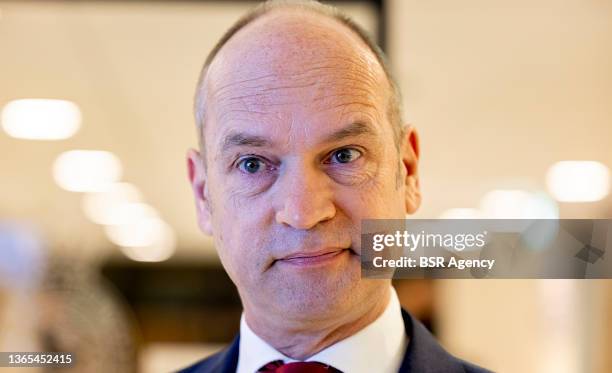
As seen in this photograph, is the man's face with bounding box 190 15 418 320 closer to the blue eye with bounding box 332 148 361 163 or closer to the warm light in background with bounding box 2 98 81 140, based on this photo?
the blue eye with bounding box 332 148 361 163

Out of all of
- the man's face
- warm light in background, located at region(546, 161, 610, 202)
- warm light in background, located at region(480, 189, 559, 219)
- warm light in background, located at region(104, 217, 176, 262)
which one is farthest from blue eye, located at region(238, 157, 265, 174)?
warm light in background, located at region(104, 217, 176, 262)

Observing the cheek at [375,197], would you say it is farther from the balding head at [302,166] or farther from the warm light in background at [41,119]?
the warm light in background at [41,119]

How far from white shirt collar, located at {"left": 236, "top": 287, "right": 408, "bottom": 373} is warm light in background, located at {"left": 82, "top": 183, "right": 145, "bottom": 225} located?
3.01 feet

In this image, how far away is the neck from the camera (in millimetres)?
720

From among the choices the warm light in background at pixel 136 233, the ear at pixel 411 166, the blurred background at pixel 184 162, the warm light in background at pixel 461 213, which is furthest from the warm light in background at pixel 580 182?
the warm light in background at pixel 136 233

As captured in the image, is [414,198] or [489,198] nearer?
[414,198]

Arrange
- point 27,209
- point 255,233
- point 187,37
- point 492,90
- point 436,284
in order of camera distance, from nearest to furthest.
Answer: point 255,233, point 436,284, point 27,209, point 492,90, point 187,37

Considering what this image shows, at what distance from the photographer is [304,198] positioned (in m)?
0.68

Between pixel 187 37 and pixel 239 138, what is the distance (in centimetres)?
126

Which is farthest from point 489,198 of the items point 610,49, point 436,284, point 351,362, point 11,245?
point 11,245

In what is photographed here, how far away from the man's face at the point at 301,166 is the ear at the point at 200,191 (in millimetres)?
23

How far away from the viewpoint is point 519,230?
0.80 m

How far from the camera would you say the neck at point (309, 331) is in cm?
72

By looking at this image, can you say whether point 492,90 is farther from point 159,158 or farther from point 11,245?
point 11,245
